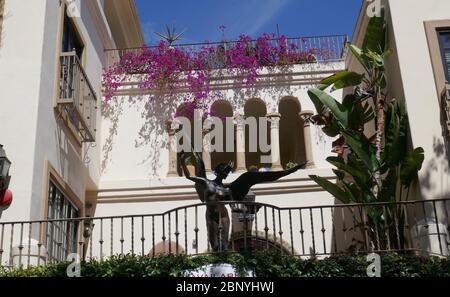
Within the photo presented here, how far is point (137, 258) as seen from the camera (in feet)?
27.2

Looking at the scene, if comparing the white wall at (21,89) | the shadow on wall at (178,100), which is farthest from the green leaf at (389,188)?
the white wall at (21,89)

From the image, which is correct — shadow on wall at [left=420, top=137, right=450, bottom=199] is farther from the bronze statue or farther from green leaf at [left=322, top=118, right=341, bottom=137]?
the bronze statue

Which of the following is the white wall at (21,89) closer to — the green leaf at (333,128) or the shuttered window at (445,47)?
the green leaf at (333,128)

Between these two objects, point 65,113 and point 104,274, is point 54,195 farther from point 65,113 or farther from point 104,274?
point 104,274

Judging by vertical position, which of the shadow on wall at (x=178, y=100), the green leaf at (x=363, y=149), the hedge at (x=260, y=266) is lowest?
the hedge at (x=260, y=266)

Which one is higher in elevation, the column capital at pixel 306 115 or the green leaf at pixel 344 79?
the column capital at pixel 306 115

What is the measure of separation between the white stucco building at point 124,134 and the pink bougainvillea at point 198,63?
0.86 ft

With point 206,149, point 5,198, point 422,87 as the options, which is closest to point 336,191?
point 422,87

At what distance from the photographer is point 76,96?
36.2ft

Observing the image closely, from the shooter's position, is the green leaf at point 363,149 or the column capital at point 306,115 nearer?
the green leaf at point 363,149

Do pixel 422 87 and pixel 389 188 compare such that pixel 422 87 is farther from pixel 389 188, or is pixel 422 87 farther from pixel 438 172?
pixel 389 188

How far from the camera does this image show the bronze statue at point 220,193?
A: 9.05m

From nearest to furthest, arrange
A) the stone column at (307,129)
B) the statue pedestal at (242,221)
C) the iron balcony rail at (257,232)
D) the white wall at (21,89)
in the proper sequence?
the iron balcony rail at (257,232)
the statue pedestal at (242,221)
the white wall at (21,89)
the stone column at (307,129)
